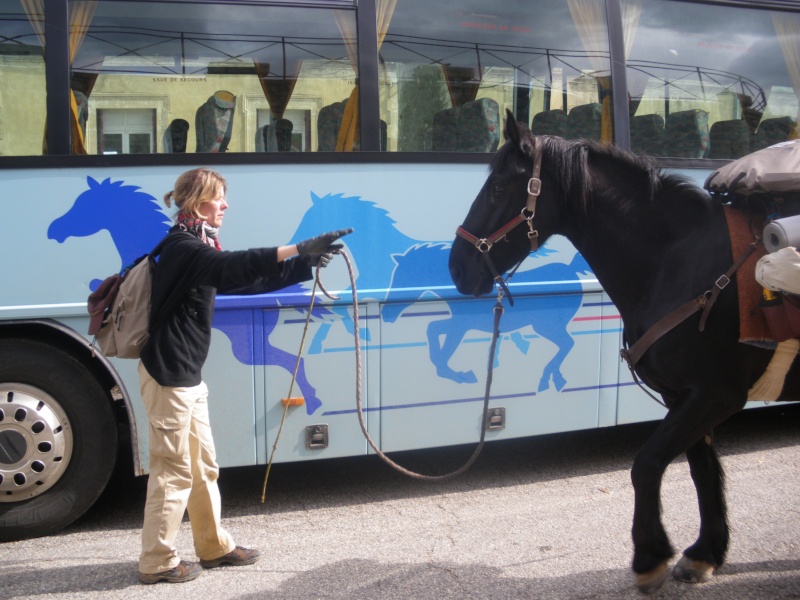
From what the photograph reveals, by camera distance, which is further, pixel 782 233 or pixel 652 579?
pixel 652 579

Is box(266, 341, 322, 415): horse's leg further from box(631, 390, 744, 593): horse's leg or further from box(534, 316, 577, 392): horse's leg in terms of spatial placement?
box(631, 390, 744, 593): horse's leg

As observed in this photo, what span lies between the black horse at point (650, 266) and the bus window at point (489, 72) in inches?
52.2

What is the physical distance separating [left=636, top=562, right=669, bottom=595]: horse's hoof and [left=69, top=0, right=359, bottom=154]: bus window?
2.67 m

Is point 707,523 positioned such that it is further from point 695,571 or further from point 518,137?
point 518,137

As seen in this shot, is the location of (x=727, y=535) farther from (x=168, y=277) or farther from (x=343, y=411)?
(x=168, y=277)

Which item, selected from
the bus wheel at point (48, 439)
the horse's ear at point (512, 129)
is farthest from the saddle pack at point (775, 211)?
the bus wheel at point (48, 439)

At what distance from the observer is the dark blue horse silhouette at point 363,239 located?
4410 millimetres

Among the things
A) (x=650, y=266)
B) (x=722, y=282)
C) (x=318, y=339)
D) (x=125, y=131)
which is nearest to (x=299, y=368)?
→ (x=318, y=339)

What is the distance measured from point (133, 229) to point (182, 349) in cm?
106

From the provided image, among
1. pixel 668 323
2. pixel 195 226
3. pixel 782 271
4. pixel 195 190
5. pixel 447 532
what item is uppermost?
pixel 195 190

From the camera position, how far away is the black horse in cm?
312

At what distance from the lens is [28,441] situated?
4.05m

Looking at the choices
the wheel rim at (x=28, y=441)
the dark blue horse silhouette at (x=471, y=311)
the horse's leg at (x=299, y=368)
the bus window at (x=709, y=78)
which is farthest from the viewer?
the bus window at (x=709, y=78)

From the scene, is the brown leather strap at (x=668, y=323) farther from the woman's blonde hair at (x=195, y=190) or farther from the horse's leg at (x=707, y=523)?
the woman's blonde hair at (x=195, y=190)
